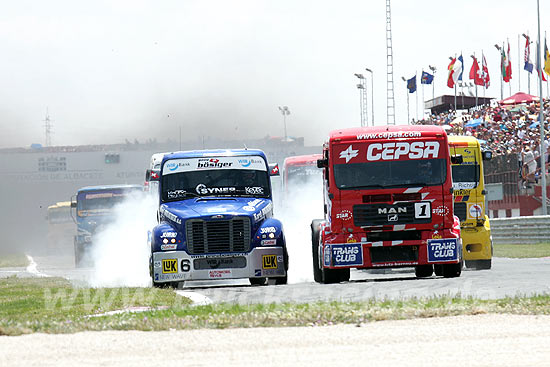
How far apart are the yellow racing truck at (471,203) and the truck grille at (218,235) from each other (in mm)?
5449

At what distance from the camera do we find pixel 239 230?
1753cm

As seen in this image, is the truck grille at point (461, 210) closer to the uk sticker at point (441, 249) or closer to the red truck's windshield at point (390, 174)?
the uk sticker at point (441, 249)

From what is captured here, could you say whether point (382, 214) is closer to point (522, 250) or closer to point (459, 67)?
point (522, 250)

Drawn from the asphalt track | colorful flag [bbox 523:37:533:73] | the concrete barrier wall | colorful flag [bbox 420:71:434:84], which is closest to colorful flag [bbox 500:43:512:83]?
colorful flag [bbox 523:37:533:73]

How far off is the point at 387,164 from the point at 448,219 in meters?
1.35

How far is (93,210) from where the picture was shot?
Result: 3591cm

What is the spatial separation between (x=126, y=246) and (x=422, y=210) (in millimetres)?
16281

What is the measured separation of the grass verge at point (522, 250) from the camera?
2936cm

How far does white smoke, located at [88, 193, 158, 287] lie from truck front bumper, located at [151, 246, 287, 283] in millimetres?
4335

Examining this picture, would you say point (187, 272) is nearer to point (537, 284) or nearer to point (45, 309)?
point (45, 309)

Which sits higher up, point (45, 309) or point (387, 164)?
point (387, 164)

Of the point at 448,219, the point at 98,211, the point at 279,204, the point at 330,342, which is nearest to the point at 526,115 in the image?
the point at 98,211

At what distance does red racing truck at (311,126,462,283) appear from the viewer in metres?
16.8

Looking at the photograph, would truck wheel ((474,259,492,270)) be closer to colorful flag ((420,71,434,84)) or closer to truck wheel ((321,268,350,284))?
truck wheel ((321,268,350,284))
